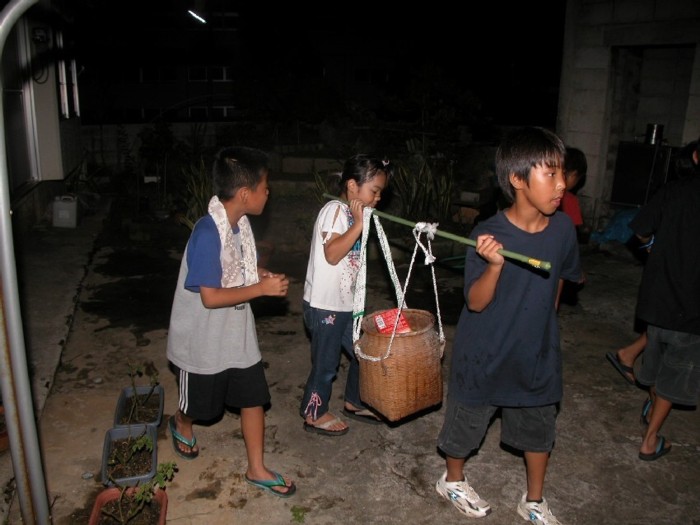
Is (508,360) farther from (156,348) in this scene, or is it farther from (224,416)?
(156,348)

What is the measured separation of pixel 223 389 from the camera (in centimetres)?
302

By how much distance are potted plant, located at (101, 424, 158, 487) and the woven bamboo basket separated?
119 centimetres

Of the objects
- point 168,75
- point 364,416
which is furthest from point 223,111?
point 364,416

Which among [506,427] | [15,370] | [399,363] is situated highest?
[15,370]

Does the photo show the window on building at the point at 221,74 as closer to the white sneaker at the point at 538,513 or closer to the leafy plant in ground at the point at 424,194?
the leafy plant in ground at the point at 424,194

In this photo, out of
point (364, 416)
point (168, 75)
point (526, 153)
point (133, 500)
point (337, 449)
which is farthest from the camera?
point (168, 75)

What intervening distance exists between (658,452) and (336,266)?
2.15 metres

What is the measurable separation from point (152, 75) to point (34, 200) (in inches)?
842

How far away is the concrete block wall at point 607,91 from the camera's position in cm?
781

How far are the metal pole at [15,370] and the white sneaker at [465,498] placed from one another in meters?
1.83

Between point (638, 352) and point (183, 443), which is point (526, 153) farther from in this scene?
point (638, 352)

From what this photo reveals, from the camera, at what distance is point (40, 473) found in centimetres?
221

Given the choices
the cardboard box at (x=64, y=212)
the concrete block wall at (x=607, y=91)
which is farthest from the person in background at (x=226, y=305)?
the concrete block wall at (x=607, y=91)

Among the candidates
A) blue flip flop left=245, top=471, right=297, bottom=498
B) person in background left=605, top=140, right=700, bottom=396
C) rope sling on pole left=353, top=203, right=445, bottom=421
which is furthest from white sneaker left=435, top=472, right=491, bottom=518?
person in background left=605, top=140, right=700, bottom=396
